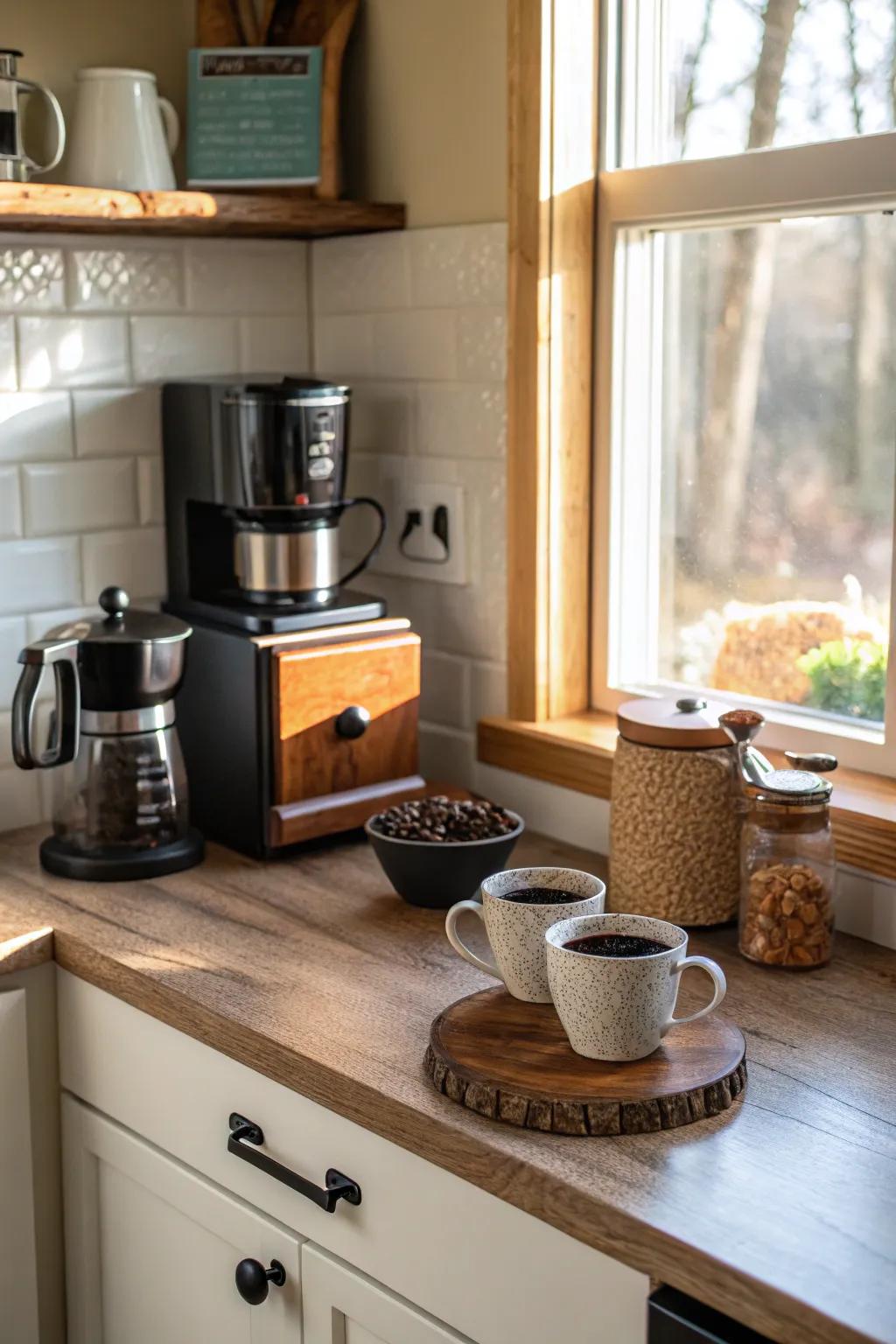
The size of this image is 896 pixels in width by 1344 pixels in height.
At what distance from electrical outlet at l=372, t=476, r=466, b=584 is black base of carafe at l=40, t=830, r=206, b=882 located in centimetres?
53

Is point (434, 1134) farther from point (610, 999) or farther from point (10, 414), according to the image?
point (10, 414)

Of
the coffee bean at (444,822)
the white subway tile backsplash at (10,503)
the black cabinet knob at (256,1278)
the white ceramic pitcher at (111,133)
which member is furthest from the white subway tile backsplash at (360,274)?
the black cabinet knob at (256,1278)

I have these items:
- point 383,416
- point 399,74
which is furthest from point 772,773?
point 399,74

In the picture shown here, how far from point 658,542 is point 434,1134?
940 millimetres

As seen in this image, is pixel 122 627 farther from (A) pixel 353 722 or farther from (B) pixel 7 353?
(B) pixel 7 353

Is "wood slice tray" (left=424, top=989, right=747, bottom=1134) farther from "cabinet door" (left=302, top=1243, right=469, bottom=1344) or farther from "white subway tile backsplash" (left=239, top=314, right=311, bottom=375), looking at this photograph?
"white subway tile backsplash" (left=239, top=314, right=311, bottom=375)

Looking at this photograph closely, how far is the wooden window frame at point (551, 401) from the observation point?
1.79 meters

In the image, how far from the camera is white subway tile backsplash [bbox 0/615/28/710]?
6.25 ft

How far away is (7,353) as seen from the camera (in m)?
1.86

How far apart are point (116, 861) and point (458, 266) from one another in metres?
0.87

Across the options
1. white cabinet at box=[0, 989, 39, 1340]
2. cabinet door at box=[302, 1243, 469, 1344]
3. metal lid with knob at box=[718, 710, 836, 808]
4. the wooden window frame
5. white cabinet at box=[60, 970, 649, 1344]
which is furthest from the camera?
the wooden window frame

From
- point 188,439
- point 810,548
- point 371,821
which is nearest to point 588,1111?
point 371,821

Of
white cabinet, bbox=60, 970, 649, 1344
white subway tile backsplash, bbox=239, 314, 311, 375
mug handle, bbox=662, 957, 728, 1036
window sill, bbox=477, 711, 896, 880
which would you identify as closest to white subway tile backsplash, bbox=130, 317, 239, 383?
white subway tile backsplash, bbox=239, 314, 311, 375

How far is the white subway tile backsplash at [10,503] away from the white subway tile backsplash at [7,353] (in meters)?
0.10
